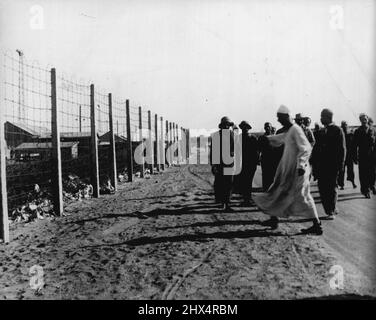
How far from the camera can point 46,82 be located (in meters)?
7.79

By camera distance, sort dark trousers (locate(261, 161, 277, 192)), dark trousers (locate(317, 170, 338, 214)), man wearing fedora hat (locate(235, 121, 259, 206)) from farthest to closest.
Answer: man wearing fedora hat (locate(235, 121, 259, 206)), dark trousers (locate(261, 161, 277, 192)), dark trousers (locate(317, 170, 338, 214))

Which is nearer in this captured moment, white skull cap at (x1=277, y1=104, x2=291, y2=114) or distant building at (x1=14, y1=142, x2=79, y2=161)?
white skull cap at (x1=277, y1=104, x2=291, y2=114)

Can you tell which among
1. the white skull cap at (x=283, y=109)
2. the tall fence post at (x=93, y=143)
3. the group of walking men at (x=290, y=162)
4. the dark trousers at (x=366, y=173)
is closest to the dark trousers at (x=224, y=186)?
the group of walking men at (x=290, y=162)

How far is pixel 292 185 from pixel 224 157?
264cm

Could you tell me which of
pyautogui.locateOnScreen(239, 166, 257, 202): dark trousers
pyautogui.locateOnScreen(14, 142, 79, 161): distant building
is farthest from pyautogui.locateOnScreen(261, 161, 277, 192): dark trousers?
pyautogui.locateOnScreen(14, 142, 79, 161): distant building

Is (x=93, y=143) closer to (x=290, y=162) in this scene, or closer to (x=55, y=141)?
(x=55, y=141)

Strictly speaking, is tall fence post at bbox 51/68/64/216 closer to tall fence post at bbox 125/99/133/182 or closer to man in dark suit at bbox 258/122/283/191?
man in dark suit at bbox 258/122/283/191

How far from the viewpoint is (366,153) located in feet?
34.3

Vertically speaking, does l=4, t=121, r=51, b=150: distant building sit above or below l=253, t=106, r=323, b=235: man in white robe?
above

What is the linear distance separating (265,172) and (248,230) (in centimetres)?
218

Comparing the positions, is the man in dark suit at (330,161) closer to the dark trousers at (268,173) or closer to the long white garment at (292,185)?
the dark trousers at (268,173)

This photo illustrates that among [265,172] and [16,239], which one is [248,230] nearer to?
[265,172]

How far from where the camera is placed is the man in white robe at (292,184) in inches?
243

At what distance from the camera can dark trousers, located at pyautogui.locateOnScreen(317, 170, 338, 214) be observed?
7480 mm
